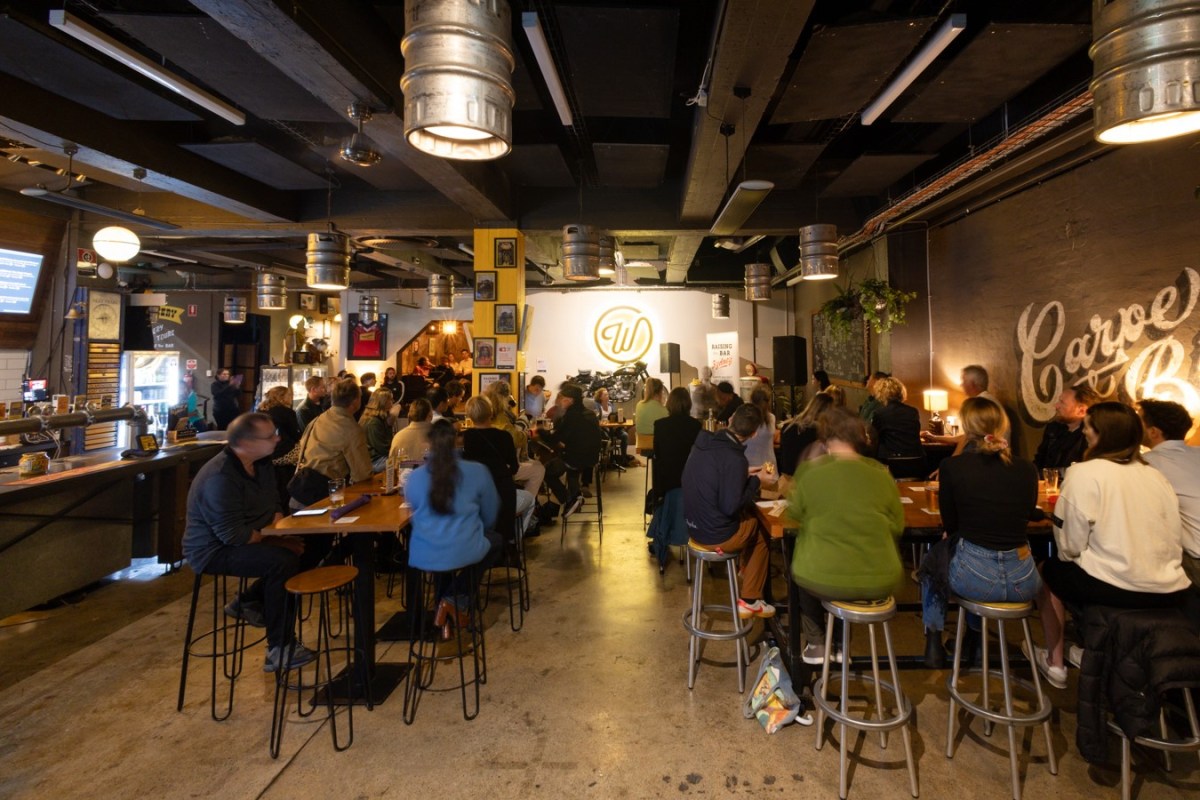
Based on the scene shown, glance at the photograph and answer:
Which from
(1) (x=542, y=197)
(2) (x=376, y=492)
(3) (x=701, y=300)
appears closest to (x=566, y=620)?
(2) (x=376, y=492)

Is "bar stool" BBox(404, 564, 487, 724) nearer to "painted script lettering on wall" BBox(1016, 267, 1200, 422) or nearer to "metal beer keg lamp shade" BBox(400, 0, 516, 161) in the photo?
"metal beer keg lamp shade" BBox(400, 0, 516, 161)

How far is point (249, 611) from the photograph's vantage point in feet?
10.8

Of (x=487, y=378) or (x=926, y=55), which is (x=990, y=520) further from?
(x=487, y=378)

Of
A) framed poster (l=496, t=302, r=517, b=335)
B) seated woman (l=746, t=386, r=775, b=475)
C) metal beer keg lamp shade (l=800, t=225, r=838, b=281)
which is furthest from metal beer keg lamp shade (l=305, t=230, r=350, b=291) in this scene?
metal beer keg lamp shade (l=800, t=225, r=838, b=281)

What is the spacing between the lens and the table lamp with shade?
249 inches

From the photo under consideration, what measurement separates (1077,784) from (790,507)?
1.58 meters

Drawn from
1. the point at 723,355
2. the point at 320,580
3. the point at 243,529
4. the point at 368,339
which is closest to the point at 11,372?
the point at 368,339

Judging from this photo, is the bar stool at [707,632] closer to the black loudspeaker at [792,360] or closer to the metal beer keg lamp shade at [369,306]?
the black loudspeaker at [792,360]

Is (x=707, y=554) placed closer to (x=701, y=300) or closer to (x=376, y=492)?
(x=376, y=492)

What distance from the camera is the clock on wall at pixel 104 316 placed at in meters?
7.74

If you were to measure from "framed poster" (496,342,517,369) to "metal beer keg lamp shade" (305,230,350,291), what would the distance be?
203cm

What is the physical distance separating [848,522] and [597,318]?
1028 cm

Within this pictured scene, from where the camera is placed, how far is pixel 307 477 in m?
4.03

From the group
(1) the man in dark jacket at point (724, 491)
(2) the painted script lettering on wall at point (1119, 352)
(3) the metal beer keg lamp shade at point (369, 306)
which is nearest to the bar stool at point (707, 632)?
(1) the man in dark jacket at point (724, 491)
